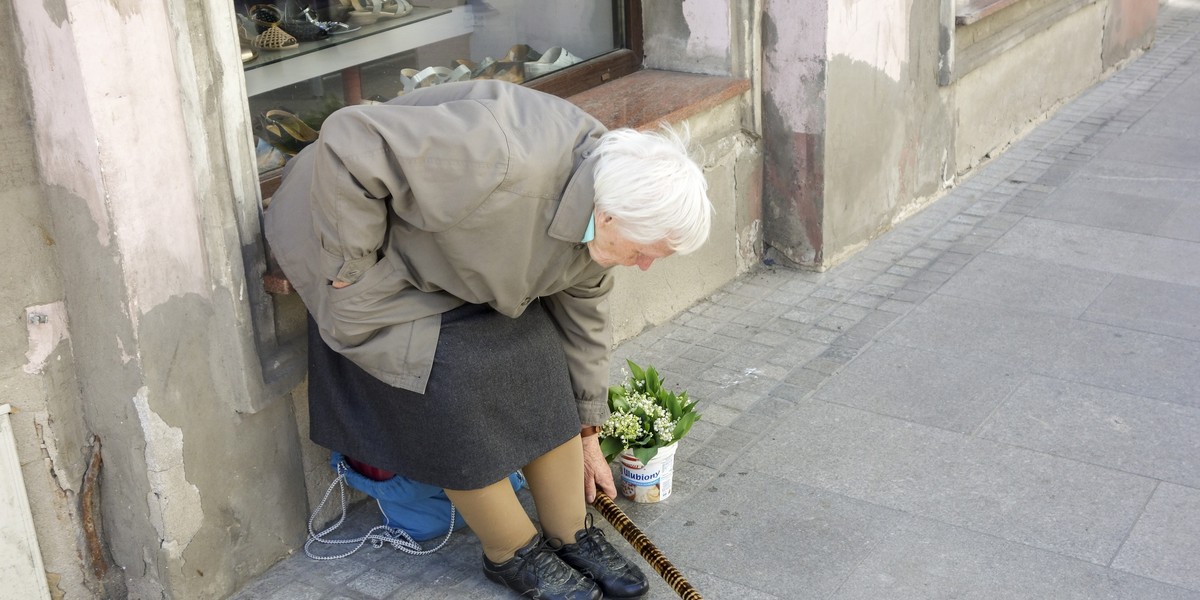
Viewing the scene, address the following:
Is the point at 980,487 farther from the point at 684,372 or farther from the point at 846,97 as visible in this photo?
the point at 846,97

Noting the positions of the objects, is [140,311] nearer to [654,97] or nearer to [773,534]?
[773,534]

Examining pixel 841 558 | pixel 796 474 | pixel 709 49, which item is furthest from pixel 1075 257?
pixel 841 558

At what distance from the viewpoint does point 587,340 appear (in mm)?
3037

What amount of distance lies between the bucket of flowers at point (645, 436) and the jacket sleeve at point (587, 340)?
137 millimetres

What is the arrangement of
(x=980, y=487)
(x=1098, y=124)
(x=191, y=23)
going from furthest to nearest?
(x=1098, y=124) < (x=980, y=487) < (x=191, y=23)

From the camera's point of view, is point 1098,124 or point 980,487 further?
point 1098,124

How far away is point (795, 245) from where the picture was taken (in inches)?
194

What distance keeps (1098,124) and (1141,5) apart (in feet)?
5.75

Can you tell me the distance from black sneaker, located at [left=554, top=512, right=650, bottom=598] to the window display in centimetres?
132

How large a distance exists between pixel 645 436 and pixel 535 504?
1.15ft

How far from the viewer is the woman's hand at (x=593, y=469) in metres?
3.16

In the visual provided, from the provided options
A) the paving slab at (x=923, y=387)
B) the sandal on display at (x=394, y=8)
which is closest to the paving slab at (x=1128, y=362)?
the paving slab at (x=923, y=387)

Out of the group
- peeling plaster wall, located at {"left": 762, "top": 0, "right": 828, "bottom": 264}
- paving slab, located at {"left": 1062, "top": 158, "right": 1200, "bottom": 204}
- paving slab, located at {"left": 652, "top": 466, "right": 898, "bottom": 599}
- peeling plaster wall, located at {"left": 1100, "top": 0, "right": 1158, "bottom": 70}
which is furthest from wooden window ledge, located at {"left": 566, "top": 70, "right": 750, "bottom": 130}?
peeling plaster wall, located at {"left": 1100, "top": 0, "right": 1158, "bottom": 70}

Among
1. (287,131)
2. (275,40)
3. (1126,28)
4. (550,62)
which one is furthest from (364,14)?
(1126,28)
